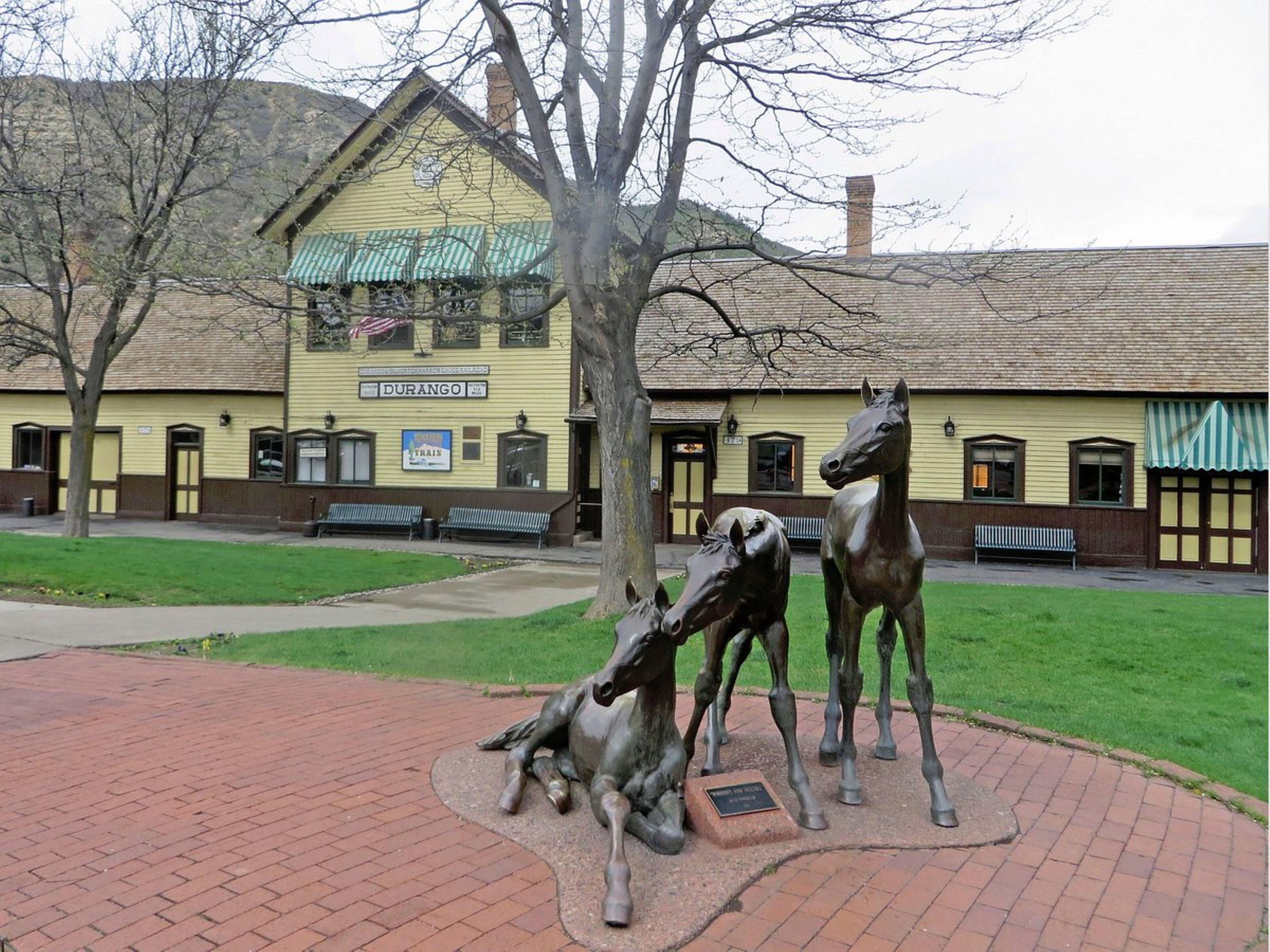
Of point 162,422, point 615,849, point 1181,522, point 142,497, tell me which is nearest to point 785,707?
point 615,849

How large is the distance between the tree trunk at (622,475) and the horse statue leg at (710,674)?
6.30 m

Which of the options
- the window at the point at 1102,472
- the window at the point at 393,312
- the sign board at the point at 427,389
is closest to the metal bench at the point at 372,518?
the sign board at the point at 427,389

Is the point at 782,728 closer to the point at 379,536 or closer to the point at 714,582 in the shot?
the point at 714,582

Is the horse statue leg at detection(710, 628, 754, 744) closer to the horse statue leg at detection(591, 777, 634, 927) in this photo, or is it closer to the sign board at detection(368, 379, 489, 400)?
the horse statue leg at detection(591, 777, 634, 927)

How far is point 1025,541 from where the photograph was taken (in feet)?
63.3

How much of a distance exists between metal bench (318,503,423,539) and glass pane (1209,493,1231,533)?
17829 mm

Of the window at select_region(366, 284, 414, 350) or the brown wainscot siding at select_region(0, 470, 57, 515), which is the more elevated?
the window at select_region(366, 284, 414, 350)

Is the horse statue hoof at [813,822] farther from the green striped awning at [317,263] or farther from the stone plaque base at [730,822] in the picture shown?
the green striped awning at [317,263]

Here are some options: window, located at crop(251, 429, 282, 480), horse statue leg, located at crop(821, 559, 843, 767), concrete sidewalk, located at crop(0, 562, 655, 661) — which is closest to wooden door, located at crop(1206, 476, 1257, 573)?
concrete sidewalk, located at crop(0, 562, 655, 661)

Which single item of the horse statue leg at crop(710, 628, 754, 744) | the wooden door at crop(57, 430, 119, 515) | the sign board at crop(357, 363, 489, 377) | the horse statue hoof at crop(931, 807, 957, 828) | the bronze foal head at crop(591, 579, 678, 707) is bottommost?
the horse statue hoof at crop(931, 807, 957, 828)

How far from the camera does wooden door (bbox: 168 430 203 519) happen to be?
2538 cm

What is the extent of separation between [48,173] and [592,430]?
12.8 meters

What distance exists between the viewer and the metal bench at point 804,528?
20297 millimetres

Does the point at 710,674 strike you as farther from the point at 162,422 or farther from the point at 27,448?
the point at 27,448
